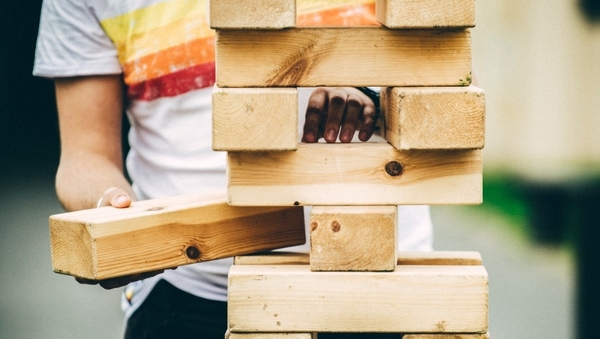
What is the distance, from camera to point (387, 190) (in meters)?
1.62

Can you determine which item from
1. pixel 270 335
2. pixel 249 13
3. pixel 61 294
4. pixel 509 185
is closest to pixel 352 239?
pixel 270 335

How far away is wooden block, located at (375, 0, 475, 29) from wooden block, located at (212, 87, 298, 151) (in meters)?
0.23

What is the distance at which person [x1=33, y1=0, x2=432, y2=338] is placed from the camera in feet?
7.04

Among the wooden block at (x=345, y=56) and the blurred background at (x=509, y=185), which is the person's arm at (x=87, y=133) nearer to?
the wooden block at (x=345, y=56)

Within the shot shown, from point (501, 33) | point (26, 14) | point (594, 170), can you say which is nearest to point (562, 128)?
point (594, 170)

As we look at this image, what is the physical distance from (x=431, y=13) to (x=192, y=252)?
651 mm

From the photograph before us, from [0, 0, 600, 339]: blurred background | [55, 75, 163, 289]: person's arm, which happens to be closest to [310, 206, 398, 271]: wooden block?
[55, 75, 163, 289]: person's arm

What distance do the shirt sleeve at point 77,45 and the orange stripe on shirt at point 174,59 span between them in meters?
0.10

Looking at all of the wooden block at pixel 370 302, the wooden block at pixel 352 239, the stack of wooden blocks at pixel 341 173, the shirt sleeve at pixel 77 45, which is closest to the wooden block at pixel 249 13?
the stack of wooden blocks at pixel 341 173

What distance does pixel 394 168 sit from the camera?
1615 mm

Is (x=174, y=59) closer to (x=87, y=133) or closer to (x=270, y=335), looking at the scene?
(x=87, y=133)

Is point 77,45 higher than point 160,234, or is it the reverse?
point 77,45

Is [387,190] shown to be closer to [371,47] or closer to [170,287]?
[371,47]

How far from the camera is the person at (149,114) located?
214 centimetres
